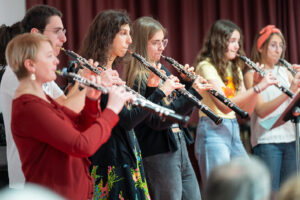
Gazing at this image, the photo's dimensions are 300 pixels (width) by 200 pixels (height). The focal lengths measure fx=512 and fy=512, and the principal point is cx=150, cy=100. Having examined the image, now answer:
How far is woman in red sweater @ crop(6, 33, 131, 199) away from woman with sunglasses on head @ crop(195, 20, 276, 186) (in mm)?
1422

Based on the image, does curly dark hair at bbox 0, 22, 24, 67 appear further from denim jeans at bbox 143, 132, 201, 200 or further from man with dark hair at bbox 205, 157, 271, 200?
man with dark hair at bbox 205, 157, 271, 200

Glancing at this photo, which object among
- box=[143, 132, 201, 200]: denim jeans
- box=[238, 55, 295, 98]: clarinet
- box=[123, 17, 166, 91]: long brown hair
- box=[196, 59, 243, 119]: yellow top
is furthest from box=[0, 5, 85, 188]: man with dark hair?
box=[238, 55, 295, 98]: clarinet

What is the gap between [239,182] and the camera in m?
1.08

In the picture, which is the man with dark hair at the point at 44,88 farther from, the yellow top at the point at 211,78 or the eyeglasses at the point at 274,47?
the eyeglasses at the point at 274,47

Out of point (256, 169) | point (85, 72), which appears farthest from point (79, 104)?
point (256, 169)

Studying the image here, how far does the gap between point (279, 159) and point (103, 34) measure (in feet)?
5.68

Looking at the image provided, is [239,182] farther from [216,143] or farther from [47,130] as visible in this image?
[216,143]

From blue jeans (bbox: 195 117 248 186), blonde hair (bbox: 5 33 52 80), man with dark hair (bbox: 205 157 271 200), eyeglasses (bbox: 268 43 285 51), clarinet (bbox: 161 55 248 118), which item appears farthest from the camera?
eyeglasses (bbox: 268 43 285 51)

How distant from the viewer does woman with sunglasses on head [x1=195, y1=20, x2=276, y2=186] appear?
3453 millimetres

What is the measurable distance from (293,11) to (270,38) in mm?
1144

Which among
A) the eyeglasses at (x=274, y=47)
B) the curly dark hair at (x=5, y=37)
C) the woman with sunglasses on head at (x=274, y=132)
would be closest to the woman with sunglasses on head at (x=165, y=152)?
the curly dark hair at (x=5, y=37)

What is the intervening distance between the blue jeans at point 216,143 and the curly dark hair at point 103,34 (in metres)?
0.99

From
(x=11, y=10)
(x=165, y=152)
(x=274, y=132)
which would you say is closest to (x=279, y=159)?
(x=274, y=132)

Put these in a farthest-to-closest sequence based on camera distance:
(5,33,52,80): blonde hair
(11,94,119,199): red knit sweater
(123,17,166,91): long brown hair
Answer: (123,17,166,91): long brown hair < (5,33,52,80): blonde hair < (11,94,119,199): red knit sweater
